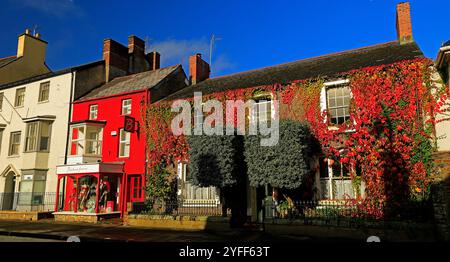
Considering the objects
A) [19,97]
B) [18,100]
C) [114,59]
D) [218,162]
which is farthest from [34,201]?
[218,162]

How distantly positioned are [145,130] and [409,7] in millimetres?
15426

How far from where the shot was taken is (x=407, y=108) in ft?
44.4

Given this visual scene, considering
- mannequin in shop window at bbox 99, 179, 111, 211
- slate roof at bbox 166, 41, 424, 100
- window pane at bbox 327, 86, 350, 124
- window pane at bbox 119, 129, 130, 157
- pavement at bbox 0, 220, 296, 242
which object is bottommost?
pavement at bbox 0, 220, 296, 242

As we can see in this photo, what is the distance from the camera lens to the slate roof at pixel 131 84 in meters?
22.2

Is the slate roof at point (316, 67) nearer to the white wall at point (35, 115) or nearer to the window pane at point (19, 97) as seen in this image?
the white wall at point (35, 115)

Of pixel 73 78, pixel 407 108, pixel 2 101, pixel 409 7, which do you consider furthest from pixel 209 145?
pixel 2 101

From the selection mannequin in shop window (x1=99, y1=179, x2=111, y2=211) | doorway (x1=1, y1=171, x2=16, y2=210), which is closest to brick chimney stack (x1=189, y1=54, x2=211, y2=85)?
mannequin in shop window (x1=99, y1=179, x2=111, y2=211)

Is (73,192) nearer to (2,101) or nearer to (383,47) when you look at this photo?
(2,101)

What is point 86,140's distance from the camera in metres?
21.5

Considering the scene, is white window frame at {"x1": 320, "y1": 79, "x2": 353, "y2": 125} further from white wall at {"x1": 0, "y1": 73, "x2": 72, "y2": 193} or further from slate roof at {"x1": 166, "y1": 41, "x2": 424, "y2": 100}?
white wall at {"x1": 0, "y1": 73, "x2": 72, "y2": 193}

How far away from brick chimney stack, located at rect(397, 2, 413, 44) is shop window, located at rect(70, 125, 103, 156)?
18219 millimetres

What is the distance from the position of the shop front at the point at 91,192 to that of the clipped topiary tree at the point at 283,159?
921cm

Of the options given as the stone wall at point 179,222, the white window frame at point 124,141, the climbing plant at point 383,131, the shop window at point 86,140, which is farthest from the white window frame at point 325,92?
the shop window at point 86,140

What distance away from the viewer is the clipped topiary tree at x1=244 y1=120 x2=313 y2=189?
1343 centimetres
